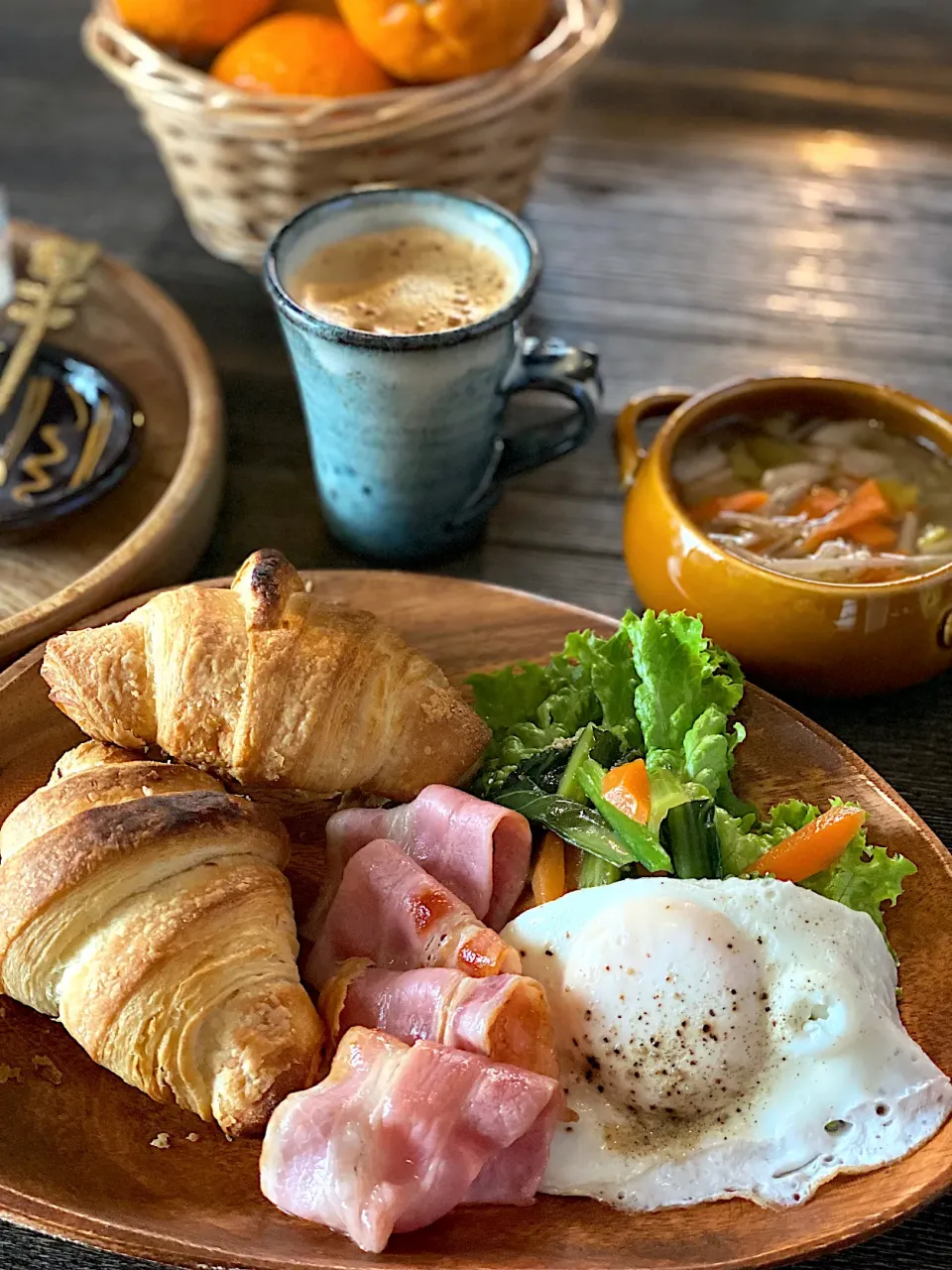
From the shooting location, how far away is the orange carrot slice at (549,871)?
4.92 feet

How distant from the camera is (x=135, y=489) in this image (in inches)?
85.4

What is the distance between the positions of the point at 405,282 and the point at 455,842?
92cm

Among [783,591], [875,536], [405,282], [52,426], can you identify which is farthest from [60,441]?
[875,536]

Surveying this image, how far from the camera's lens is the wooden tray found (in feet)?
6.07

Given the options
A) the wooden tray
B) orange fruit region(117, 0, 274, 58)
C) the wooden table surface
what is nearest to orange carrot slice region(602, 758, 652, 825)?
the wooden table surface

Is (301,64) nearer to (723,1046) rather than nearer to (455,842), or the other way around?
(455,842)

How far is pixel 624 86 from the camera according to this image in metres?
3.29

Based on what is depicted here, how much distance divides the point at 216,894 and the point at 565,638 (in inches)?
25.9

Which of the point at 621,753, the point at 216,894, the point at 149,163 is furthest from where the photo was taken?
the point at 149,163

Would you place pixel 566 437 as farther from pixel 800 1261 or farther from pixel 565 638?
pixel 800 1261

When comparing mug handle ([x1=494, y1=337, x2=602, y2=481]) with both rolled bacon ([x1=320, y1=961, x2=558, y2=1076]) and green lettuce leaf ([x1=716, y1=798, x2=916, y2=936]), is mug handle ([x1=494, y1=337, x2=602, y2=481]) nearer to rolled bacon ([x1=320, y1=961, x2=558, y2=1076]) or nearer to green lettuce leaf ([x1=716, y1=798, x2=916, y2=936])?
green lettuce leaf ([x1=716, y1=798, x2=916, y2=936])

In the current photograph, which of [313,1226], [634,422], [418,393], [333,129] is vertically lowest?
[313,1226]

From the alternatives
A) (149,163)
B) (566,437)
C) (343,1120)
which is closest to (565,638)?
(566,437)

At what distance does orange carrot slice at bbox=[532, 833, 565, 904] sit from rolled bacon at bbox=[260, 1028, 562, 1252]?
0.87 ft
